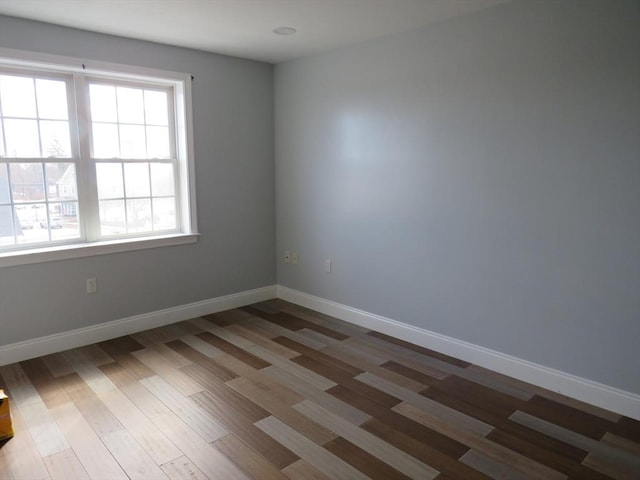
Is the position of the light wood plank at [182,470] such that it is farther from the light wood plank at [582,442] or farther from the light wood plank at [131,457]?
the light wood plank at [582,442]

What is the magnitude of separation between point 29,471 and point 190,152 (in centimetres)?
265

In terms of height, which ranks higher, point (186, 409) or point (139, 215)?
point (139, 215)

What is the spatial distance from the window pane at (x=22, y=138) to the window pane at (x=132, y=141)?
0.62 metres

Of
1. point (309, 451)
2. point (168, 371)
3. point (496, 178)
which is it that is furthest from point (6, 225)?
point (496, 178)

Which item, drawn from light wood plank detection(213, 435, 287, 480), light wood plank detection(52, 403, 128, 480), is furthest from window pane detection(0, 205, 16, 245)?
light wood plank detection(213, 435, 287, 480)

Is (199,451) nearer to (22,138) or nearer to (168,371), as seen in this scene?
(168,371)

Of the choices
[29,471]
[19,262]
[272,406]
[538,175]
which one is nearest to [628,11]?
[538,175]

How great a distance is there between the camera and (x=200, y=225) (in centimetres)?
414

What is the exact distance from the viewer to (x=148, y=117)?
12.6 ft

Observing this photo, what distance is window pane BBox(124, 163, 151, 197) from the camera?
376 centimetres

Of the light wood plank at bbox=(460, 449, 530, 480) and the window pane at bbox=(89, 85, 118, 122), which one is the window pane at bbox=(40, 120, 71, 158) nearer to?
the window pane at bbox=(89, 85, 118, 122)

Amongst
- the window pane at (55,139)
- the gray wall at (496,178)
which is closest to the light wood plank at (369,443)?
the gray wall at (496,178)

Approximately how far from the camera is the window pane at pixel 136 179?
12.3 ft

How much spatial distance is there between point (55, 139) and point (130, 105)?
0.66 metres
